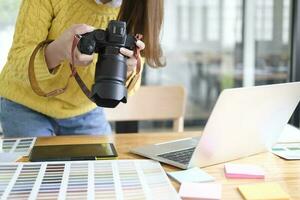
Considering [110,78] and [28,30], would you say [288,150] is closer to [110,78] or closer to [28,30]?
[110,78]

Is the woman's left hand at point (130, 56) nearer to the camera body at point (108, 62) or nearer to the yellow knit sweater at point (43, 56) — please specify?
the camera body at point (108, 62)

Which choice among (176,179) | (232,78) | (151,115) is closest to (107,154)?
(176,179)

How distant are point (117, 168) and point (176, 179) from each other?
0.12 m

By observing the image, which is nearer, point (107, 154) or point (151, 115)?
point (107, 154)

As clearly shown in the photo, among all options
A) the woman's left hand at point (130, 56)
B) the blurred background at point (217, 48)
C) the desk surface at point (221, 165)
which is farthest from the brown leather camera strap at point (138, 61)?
the blurred background at point (217, 48)

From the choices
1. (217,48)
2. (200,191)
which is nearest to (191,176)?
(200,191)

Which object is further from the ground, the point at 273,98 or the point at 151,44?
the point at 151,44

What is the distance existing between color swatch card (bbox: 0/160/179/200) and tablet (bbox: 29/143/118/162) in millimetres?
30

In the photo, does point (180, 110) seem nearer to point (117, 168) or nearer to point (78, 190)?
point (117, 168)

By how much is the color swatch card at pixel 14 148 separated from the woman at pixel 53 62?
84mm

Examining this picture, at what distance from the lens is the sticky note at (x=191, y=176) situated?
68 cm

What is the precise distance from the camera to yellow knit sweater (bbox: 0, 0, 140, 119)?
0.90m

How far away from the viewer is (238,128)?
0.76m

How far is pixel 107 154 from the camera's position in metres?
0.83
